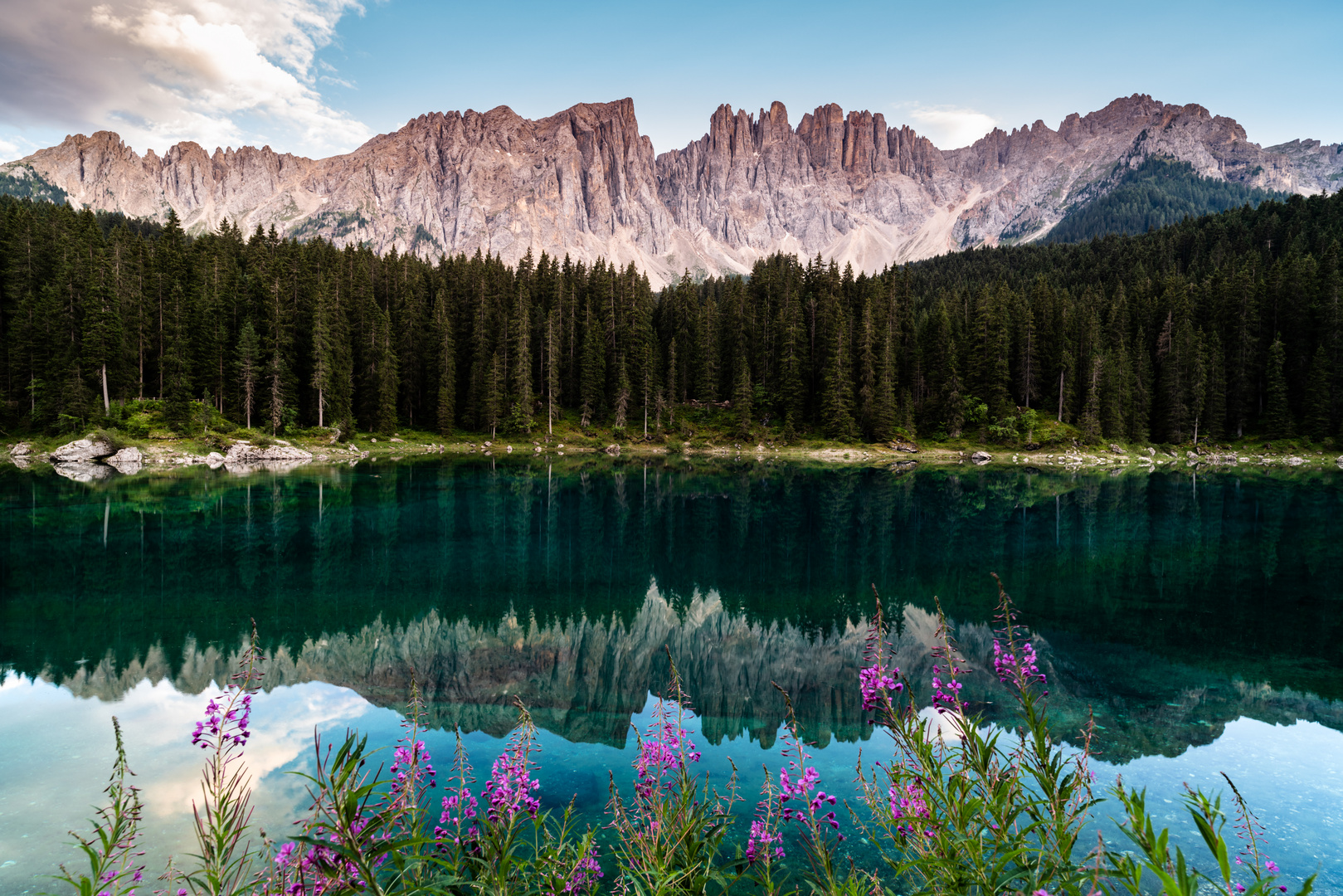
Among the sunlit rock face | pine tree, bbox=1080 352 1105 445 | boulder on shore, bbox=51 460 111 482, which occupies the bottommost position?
the sunlit rock face

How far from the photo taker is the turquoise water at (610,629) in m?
11.3

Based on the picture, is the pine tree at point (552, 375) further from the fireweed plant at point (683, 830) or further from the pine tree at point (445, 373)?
the fireweed plant at point (683, 830)

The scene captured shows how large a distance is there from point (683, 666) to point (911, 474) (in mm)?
48613

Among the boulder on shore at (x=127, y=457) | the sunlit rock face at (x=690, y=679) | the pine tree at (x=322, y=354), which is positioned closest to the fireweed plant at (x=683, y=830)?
the sunlit rock face at (x=690, y=679)

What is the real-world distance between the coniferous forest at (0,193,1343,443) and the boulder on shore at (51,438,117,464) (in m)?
5.06

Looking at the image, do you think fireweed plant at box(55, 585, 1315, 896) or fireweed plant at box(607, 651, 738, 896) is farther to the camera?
fireweed plant at box(607, 651, 738, 896)

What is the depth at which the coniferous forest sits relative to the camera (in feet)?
208

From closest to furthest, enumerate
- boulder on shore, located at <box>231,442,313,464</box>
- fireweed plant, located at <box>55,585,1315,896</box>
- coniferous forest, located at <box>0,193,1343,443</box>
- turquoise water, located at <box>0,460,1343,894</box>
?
fireweed plant, located at <box>55,585,1315,896</box> → turquoise water, located at <box>0,460,1343,894</box> → boulder on shore, located at <box>231,442,313,464</box> → coniferous forest, located at <box>0,193,1343,443</box>

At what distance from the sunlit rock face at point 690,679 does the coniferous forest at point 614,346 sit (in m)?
56.5

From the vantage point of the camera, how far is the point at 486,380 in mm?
79938

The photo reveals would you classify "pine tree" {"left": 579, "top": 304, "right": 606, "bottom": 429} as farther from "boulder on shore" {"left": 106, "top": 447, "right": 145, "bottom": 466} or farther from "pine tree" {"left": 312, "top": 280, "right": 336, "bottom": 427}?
"boulder on shore" {"left": 106, "top": 447, "right": 145, "bottom": 466}

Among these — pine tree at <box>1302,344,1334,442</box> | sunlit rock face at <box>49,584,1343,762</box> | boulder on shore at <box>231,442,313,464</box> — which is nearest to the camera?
sunlit rock face at <box>49,584,1343,762</box>

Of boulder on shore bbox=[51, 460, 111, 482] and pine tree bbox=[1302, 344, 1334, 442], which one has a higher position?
pine tree bbox=[1302, 344, 1334, 442]

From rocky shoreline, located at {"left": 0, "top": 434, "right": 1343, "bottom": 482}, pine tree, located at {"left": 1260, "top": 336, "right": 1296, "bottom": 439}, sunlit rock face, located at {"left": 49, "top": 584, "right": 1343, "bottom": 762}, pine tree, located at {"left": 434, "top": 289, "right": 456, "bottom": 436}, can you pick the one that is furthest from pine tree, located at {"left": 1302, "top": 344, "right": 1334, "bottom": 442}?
pine tree, located at {"left": 434, "top": 289, "right": 456, "bottom": 436}
